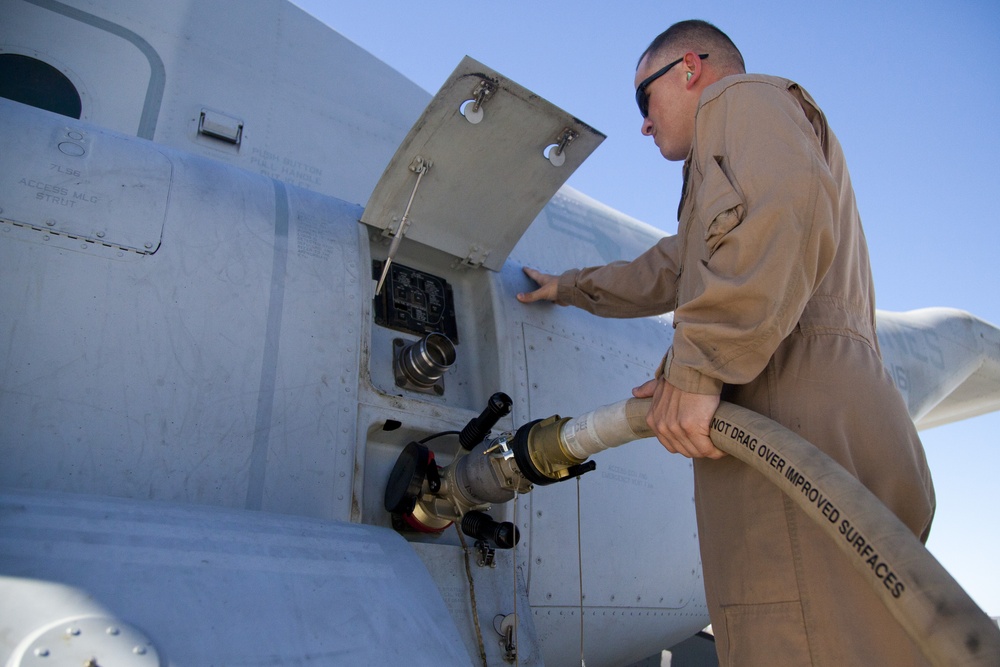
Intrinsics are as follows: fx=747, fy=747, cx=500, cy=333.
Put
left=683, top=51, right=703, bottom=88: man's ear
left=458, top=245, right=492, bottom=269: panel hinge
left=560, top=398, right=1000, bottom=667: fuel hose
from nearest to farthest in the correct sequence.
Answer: left=560, top=398, right=1000, bottom=667: fuel hose < left=683, top=51, right=703, bottom=88: man's ear < left=458, top=245, right=492, bottom=269: panel hinge

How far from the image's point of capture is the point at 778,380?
163cm

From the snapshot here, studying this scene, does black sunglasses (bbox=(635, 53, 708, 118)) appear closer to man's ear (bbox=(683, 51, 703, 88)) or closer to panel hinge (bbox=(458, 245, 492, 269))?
man's ear (bbox=(683, 51, 703, 88))

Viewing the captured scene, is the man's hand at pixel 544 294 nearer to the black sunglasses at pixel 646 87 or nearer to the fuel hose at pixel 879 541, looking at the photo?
the black sunglasses at pixel 646 87

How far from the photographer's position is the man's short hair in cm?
203

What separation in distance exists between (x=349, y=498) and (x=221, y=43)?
268 centimetres

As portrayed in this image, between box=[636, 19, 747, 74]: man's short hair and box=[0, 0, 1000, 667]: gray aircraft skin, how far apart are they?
0.49m

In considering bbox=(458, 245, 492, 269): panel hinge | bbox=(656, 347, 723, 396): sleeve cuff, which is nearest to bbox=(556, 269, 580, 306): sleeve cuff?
bbox=(458, 245, 492, 269): panel hinge

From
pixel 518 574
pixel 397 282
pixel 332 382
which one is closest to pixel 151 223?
pixel 332 382

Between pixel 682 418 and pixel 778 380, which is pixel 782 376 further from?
pixel 682 418

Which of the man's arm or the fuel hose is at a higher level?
the man's arm

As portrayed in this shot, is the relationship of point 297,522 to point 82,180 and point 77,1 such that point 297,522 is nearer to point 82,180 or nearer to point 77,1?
point 82,180

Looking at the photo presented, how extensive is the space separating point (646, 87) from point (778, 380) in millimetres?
911

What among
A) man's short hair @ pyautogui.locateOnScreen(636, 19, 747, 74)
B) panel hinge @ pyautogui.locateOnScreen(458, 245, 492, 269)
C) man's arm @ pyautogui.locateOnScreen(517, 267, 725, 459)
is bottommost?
man's arm @ pyautogui.locateOnScreen(517, 267, 725, 459)

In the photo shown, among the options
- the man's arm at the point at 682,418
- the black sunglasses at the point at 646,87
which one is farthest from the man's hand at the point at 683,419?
the black sunglasses at the point at 646,87
